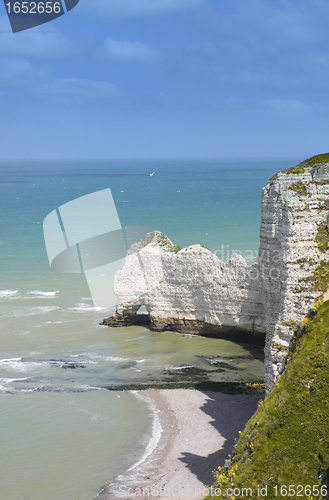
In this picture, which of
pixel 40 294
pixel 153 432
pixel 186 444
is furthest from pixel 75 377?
pixel 40 294

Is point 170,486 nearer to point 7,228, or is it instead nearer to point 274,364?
point 274,364

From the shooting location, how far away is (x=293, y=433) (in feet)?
38.0

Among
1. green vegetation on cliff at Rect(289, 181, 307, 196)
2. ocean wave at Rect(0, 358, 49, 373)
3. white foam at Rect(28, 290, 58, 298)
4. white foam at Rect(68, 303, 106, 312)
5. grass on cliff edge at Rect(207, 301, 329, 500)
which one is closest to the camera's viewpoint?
grass on cliff edge at Rect(207, 301, 329, 500)

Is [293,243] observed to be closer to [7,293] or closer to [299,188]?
[299,188]

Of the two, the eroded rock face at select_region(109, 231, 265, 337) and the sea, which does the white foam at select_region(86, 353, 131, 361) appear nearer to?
the sea

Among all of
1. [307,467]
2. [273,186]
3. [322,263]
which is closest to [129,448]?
[307,467]

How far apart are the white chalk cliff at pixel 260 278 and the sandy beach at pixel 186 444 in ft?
9.75

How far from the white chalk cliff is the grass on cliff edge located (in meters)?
1.79

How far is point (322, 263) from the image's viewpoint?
17.8 m

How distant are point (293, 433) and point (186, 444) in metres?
7.51

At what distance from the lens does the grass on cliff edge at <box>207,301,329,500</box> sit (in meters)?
11.1

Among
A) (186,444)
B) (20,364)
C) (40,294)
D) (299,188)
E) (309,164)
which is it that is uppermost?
(309,164)

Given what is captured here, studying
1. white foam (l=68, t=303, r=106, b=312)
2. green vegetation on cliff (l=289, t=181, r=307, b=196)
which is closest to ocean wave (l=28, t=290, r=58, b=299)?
white foam (l=68, t=303, r=106, b=312)

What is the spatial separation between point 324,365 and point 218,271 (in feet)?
47.9
